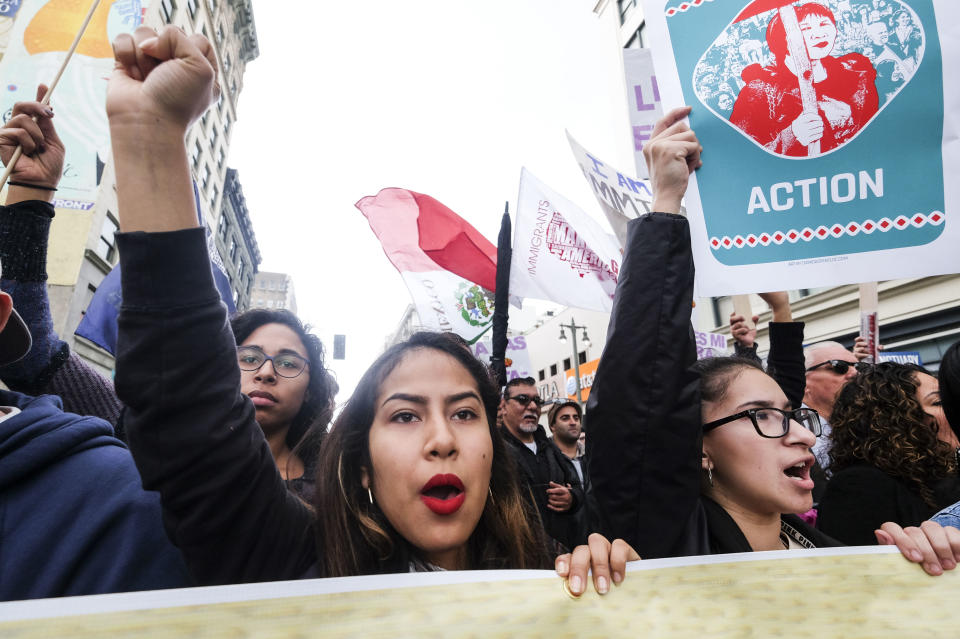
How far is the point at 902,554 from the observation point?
1132 millimetres

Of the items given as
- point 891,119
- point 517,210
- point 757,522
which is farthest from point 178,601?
point 517,210

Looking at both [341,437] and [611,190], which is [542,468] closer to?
[611,190]

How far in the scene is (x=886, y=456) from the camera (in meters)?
2.33

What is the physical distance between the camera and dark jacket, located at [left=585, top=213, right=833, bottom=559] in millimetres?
1456

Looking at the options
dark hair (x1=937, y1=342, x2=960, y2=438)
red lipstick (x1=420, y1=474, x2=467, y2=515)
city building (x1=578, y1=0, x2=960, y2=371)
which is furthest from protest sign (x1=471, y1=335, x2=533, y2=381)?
city building (x1=578, y1=0, x2=960, y2=371)

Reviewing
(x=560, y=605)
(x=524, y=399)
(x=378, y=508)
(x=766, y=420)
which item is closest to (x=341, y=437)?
(x=378, y=508)

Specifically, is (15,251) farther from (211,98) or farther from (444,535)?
(444,535)

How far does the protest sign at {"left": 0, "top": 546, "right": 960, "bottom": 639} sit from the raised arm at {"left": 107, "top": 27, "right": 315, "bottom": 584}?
1.00 feet

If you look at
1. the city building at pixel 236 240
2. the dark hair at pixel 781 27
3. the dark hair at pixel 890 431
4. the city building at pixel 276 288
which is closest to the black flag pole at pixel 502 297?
the dark hair at pixel 781 27

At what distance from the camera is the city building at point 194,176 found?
17.0m

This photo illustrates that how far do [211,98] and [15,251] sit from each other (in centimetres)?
116

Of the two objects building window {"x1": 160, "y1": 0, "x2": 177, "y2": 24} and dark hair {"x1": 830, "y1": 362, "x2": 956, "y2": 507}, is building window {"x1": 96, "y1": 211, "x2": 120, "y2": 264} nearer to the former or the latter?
building window {"x1": 160, "y1": 0, "x2": 177, "y2": 24}

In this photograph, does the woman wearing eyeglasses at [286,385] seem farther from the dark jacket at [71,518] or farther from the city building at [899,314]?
the city building at [899,314]

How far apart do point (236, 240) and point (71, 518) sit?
5208 cm
